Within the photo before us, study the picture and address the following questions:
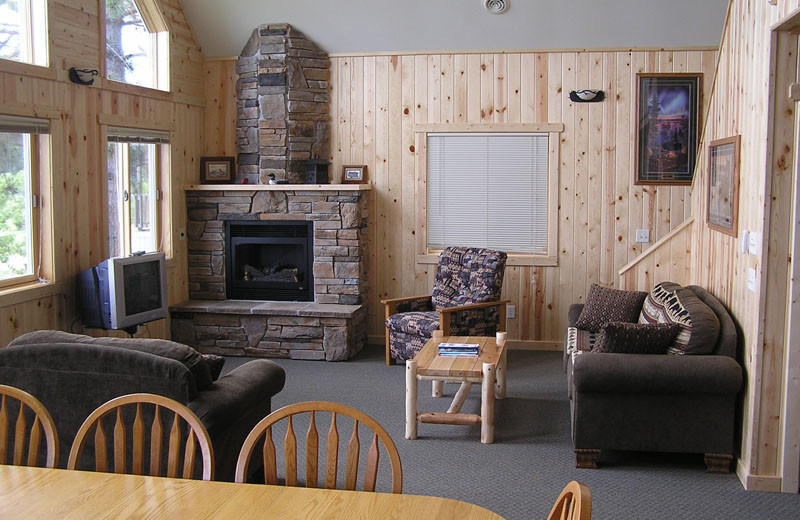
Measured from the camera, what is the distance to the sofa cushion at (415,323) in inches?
248

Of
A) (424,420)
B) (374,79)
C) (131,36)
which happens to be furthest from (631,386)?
(131,36)

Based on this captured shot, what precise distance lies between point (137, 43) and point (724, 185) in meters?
4.68

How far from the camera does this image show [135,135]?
21.4 feet

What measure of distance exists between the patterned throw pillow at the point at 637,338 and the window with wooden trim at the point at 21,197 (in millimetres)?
A: 3722

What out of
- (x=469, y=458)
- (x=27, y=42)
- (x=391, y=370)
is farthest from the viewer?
(x=391, y=370)

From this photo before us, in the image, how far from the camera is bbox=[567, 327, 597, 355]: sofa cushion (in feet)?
17.2

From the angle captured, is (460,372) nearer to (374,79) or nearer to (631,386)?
(631,386)

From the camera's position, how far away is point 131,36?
664cm

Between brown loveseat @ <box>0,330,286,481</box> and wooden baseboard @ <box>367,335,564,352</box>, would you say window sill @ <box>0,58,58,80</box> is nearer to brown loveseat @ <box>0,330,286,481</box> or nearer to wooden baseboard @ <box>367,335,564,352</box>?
brown loveseat @ <box>0,330,286,481</box>

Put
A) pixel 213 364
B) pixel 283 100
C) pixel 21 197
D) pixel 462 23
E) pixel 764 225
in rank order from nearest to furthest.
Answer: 1. pixel 213 364
2. pixel 764 225
3. pixel 21 197
4. pixel 462 23
5. pixel 283 100

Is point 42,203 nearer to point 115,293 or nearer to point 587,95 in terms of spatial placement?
point 115,293

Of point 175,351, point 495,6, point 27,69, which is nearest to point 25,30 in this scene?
point 27,69

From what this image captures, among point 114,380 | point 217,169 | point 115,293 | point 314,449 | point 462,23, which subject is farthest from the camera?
point 217,169

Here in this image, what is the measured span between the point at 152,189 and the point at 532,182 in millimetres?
3251
